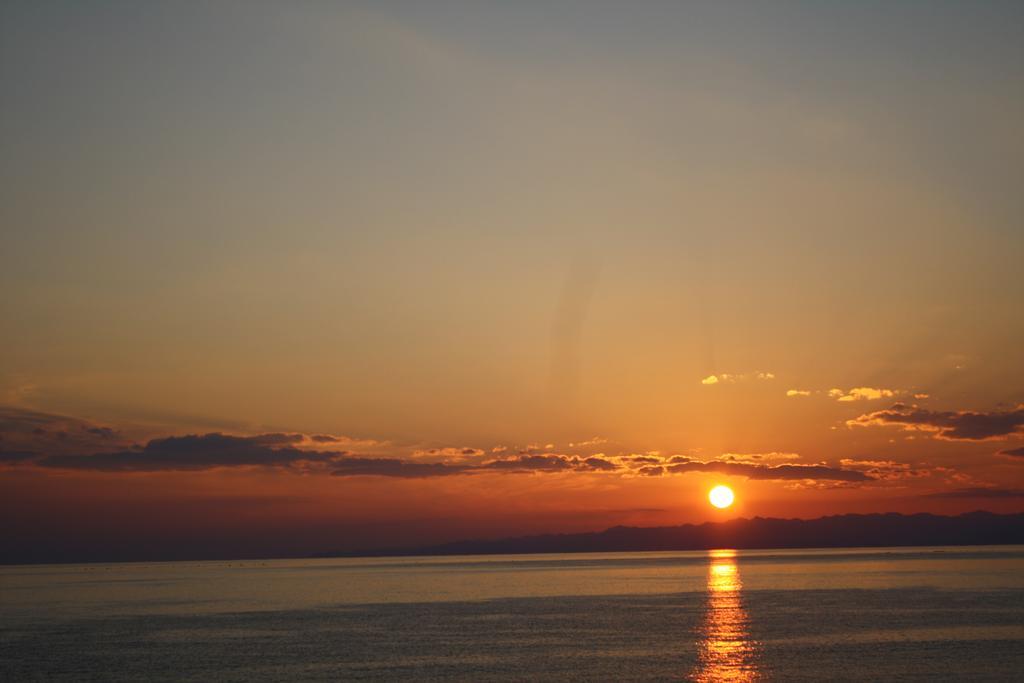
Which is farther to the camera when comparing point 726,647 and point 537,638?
point 537,638

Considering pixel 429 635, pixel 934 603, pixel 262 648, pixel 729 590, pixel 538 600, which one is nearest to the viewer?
pixel 262 648

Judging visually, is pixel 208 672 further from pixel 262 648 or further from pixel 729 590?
pixel 729 590

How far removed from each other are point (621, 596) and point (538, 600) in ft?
52.7

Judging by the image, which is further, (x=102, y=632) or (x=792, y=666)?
(x=102, y=632)

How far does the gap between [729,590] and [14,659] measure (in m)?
134

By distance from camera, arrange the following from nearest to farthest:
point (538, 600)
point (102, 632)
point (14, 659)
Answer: point (14, 659), point (102, 632), point (538, 600)

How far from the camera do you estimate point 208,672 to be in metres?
72.8

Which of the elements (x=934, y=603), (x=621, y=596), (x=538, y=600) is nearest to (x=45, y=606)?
(x=538, y=600)

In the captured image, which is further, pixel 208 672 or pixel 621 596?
pixel 621 596

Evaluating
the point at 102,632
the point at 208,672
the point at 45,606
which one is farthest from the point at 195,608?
the point at 208,672

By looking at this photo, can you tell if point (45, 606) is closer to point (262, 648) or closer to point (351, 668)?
point (262, 648)

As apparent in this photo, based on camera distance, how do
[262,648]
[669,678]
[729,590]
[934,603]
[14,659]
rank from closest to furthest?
[669,678] → [14,659] → [262,648] → [934,603] → [729,590]

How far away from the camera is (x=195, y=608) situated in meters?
148

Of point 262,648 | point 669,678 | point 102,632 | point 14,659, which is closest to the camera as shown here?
point 669,678
